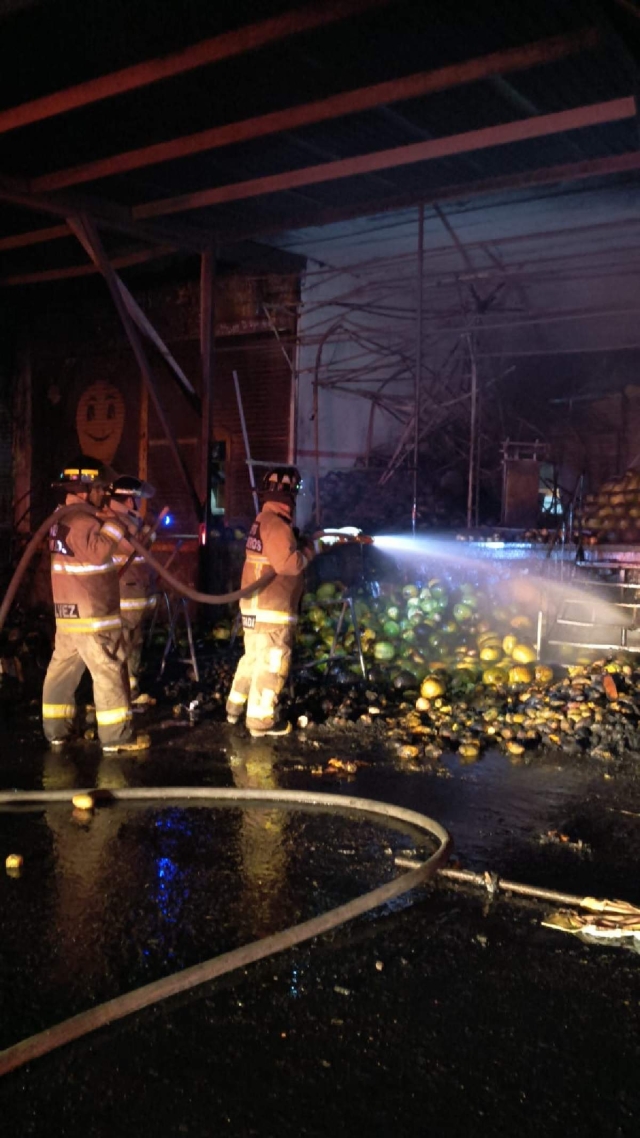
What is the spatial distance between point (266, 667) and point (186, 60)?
4.92 m

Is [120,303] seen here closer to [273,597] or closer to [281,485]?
[281,485]

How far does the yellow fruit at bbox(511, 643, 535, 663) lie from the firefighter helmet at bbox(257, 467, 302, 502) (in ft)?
10.7

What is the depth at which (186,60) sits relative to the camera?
279 inches

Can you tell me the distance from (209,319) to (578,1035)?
1003cm

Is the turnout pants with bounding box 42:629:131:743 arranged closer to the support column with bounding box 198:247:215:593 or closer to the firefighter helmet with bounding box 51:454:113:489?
the firefighter helmet with bounding box 51:454:113:489

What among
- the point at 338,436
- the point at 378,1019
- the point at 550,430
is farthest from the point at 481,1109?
the point at 550,430

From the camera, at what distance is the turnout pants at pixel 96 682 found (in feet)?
22.8

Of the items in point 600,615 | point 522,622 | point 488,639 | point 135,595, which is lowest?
point 488,639

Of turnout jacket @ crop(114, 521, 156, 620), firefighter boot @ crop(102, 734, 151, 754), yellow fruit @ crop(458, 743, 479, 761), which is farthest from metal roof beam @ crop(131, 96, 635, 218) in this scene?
firefighter boot @ crop(102, 734, 151, 754)

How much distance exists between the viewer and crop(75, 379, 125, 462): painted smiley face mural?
16.3m

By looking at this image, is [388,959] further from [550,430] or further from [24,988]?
[550,430]

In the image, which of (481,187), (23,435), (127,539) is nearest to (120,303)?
(481,187)

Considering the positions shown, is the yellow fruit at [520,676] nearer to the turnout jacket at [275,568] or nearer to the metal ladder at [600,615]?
the metal ladder at [600,615]

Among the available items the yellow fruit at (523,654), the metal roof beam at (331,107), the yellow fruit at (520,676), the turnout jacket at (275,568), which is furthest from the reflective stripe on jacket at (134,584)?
the metal roof beam at (331,107)
